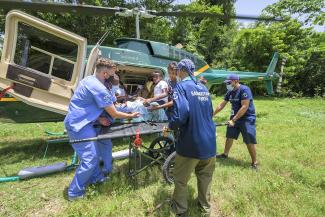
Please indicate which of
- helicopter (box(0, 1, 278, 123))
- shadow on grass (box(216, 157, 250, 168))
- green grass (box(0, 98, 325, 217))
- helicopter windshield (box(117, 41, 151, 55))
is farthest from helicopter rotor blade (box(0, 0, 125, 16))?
shadow on grass (box(216, 157, 250, 168))

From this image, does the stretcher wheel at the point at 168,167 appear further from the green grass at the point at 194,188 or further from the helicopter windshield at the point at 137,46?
the helicopter windshield at the point at 137,46

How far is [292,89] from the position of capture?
19.2m

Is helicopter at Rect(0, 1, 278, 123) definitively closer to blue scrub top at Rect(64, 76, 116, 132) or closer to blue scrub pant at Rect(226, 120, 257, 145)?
blue scrub top at Rect(64, 76, 116, 132)

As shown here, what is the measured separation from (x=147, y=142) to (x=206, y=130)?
3.64 m

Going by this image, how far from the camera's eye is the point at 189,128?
9.73 feet

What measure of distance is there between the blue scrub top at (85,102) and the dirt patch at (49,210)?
1.09 m

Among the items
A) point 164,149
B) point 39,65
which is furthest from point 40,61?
point 164,149

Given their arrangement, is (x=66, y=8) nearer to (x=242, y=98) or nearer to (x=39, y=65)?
(x=39, y=65)

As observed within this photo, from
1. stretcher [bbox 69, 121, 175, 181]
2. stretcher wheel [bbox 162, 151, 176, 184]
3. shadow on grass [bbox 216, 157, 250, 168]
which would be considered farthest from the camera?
shadow on grass [bbox 216, 157, 250, 168]

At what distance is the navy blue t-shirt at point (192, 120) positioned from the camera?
2.92 metres

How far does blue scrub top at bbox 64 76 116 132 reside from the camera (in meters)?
3.56

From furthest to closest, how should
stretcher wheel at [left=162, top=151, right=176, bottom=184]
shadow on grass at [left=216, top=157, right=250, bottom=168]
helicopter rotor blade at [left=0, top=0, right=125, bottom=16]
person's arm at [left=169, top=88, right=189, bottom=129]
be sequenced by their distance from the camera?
shadow on grass at [left=216, top=157, right=250, bottom=168]
helicopter rotor blade at [left=0, top=0, right=125, bottom=16]
stretcher wheel at [left=162, top=151, right=176, bottom=184]
person's arm at [left=169, top=88, right=189, bottom=129]

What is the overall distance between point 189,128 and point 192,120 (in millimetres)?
99

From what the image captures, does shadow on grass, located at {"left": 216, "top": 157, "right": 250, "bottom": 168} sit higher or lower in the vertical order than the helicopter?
lower
